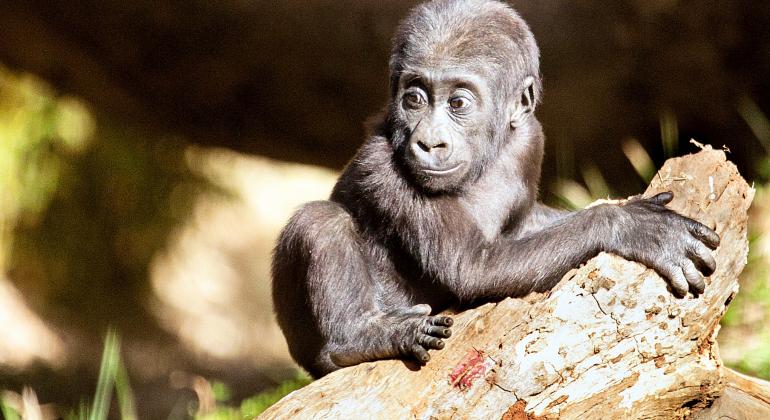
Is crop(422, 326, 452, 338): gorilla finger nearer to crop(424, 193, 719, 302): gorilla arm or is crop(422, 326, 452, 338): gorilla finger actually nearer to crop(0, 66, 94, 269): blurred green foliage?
crop(424, 193, 719, 302): gorilla arm

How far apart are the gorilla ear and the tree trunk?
3.62ft

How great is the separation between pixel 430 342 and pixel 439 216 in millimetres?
814

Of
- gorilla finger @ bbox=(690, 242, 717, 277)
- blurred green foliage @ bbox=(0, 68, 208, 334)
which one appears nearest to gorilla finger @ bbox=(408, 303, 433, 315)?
gorilla finger @ bbox=(690, 242, 717, 277)

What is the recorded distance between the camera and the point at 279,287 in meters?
5.25

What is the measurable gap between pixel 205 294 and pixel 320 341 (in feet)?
21.4

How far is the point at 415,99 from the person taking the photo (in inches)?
182

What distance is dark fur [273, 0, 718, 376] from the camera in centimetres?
438

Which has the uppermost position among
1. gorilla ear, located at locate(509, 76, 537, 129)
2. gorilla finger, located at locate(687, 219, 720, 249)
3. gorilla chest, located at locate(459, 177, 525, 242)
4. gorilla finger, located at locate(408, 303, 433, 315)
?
gorilla ear, located at locate(509, 76, 537, 129)

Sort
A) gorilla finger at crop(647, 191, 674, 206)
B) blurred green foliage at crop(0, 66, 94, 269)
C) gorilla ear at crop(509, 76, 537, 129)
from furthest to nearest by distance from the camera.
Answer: blurred green foliage at crop(0, 66, 94, 269), gorilla ear at crop(509, 76, 537, 129), gorilla finger at crop(647, 191, 674, 206)

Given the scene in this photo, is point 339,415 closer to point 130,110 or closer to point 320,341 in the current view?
point 320,341

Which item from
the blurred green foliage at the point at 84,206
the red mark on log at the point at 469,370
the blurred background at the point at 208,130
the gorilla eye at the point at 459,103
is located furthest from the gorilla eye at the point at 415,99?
the blurred green foliage at the point at 84,206

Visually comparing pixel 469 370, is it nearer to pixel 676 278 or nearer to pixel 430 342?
pixel 430 342

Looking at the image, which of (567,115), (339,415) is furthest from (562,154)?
(339,415)

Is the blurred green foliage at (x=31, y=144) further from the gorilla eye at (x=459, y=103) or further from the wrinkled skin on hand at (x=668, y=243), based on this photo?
the wrinkled skin on hand at (x=668, y=243)
